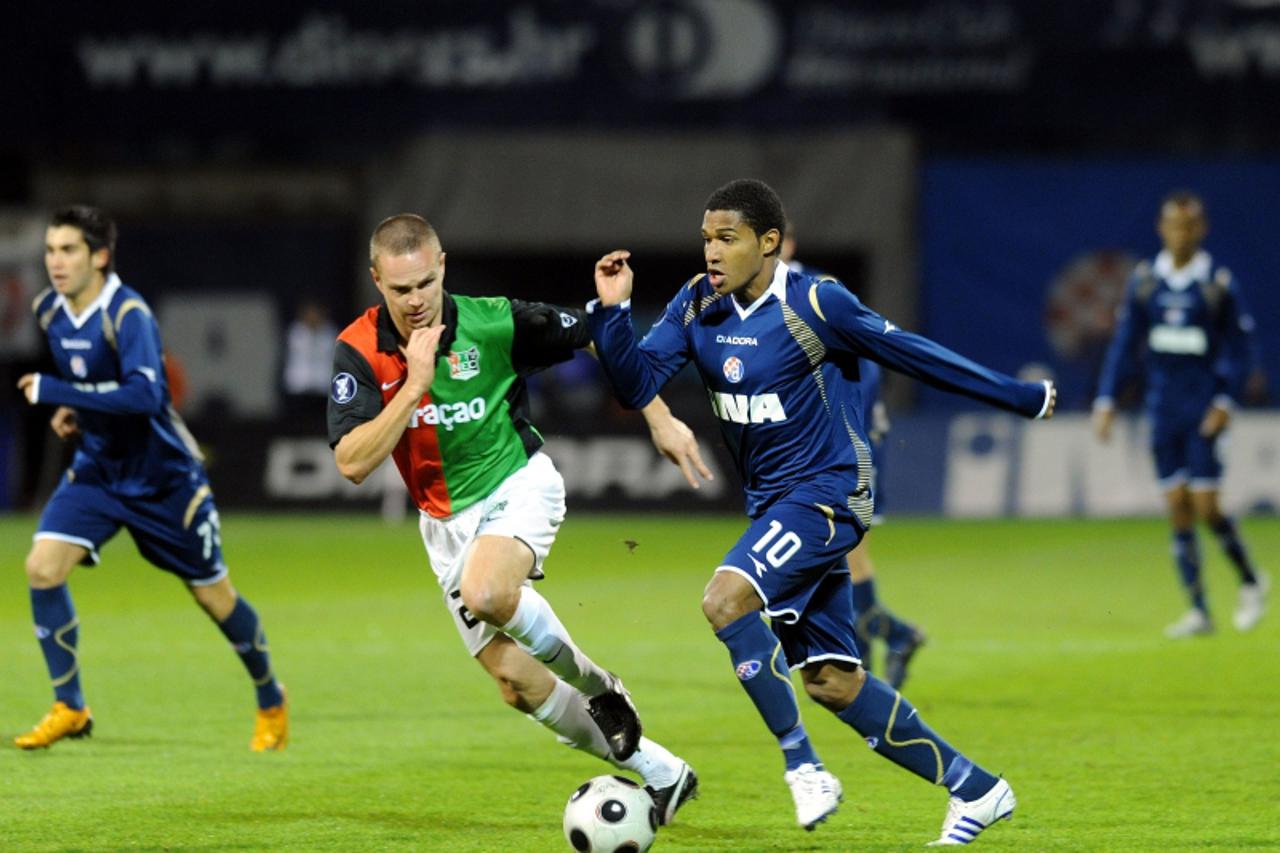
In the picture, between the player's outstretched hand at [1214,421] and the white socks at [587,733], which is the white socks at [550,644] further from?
the player's outstretched hand at [1214,421]

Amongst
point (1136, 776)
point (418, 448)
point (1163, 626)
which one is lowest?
point (1163, 626)

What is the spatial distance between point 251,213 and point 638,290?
4.76 metres

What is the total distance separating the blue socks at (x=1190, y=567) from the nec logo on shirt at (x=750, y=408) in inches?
247

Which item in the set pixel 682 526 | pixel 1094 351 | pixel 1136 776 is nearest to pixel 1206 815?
pixel 1136 776

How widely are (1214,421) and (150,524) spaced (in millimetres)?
6521

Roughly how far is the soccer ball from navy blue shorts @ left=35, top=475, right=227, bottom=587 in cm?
282

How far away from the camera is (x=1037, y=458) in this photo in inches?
800

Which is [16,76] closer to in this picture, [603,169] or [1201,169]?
[603,169]

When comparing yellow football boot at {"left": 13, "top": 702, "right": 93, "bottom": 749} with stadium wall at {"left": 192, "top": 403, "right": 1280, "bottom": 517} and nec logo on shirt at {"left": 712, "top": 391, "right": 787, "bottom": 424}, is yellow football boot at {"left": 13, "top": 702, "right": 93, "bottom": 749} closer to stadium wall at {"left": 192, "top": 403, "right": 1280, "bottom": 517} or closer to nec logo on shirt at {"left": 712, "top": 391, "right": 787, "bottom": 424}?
nec logo on shirt at {"left": 712, "top": 391, "right": 787, "bottom": 424}

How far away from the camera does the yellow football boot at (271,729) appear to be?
8508 millimetres

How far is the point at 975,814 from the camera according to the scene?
6266 mm

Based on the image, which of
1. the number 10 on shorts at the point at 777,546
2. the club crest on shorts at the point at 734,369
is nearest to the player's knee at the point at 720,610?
the number 10 on shorts at the point at 777,546

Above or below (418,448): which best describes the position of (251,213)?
below

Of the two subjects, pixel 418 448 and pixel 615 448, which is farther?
pixel 615 448
